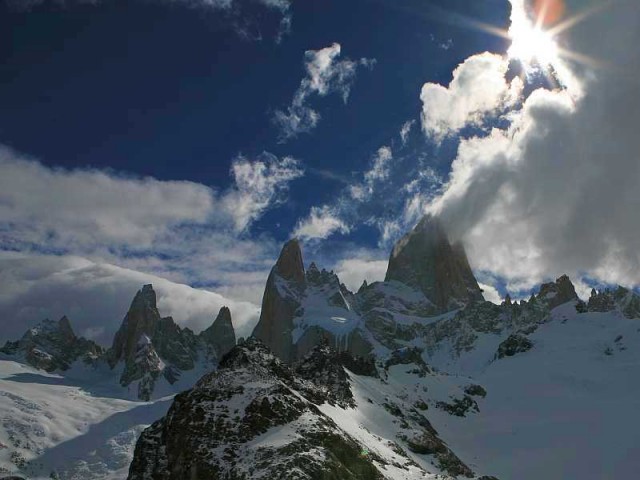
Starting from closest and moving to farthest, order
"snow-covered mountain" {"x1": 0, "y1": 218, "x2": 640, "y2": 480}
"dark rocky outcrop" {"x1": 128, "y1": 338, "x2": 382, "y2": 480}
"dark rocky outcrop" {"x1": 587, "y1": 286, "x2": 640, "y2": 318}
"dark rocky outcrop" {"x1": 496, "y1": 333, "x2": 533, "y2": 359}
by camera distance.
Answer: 1. "dark rocky outcrop" {"x1": 128, "y1": 338, "x2": 382, "y2": 480}
2. "snow-covered mountain" {"x1": 0, "y1": 218, "x2": 640, "y2": 480}
3. "dark rocky outcrop" {"x1": 496, "y1": 333, "x2": 533, "y2": 359}
4. "dark rocky outcrop" {"x1": 587, "y1": 286, "x2": 640, "y2": 318}

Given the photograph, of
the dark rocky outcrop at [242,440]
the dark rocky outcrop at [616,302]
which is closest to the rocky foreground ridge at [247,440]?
the dark rocky outcrop at [242,440]

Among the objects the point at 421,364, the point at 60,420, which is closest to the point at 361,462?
the point at 421,364

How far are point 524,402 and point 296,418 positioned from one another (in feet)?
227

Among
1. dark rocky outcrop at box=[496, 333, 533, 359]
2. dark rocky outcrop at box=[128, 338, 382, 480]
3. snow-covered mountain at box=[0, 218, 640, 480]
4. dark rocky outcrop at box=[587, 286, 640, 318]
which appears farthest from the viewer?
dark rocky outcrop at box=[587, 286, 640, 318]

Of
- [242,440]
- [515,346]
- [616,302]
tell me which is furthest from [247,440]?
[616,302]

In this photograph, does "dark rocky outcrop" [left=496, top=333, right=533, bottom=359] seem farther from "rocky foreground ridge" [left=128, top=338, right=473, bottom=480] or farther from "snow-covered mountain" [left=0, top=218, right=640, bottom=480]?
"rocky foreground ridge" [left=128, top=338, right=473, bottom=480]

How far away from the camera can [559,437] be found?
229 ft

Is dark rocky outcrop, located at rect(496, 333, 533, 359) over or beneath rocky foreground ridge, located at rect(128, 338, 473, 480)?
over

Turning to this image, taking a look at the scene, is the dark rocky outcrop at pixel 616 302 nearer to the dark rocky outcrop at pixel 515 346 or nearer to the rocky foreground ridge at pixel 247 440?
the dark rocky outcrop at pixel 515 346

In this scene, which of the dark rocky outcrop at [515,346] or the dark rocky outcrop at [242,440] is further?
the dark rocky outcrop at [515,346]

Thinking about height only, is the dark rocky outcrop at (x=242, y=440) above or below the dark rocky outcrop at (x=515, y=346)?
below

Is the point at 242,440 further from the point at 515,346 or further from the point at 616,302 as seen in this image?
the point at 616,302

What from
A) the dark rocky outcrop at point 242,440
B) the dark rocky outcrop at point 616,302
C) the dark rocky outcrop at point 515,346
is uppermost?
the dark rocky outcrop at point 616,302

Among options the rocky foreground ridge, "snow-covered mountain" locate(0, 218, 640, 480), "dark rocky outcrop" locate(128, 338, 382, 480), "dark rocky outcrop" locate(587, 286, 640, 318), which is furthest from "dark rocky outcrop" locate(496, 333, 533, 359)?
"dark rocky outcrop" locate(128, 338, 382, 480)
